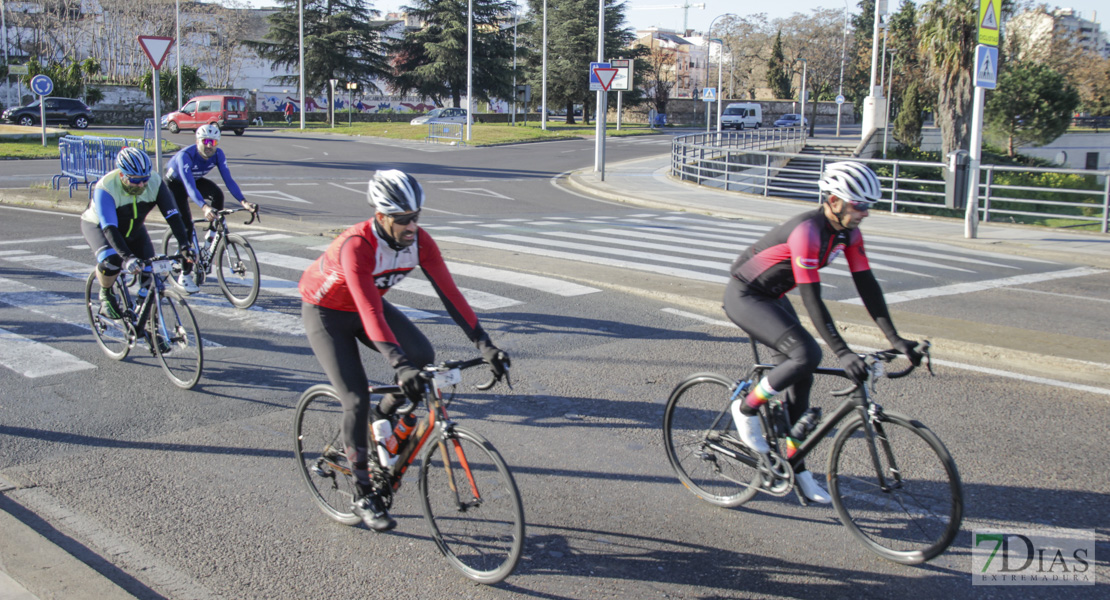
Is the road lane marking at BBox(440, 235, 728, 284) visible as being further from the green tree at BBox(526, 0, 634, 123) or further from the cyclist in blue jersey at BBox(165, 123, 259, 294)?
the green tree at BBox(526, 0, 634, 123)

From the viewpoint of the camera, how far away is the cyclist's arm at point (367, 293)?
3859mm

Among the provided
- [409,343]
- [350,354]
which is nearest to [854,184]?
[409,343]

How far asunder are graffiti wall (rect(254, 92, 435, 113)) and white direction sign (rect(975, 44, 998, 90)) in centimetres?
6266

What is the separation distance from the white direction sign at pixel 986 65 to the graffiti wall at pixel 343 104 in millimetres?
62662

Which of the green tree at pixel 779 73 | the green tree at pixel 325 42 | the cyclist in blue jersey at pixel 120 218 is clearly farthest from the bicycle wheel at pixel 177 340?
the green tree at pixel 779 73

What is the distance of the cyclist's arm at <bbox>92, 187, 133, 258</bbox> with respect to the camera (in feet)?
22.7

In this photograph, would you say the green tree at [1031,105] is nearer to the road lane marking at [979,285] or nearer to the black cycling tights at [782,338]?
the road lane marking at [979,285]

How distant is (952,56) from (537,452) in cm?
3453

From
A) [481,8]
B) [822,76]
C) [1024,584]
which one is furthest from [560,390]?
[822,76]

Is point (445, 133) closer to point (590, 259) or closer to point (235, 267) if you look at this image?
point (590, 259)

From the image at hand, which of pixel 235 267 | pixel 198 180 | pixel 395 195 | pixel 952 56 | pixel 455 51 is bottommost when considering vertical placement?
pixel 235 267

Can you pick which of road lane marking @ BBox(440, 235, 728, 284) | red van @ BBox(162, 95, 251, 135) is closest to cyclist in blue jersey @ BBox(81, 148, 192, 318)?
road lane marking @ BBox(440, 235, 728, 284)

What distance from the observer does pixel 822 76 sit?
86.6 metres

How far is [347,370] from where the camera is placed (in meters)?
4.20
